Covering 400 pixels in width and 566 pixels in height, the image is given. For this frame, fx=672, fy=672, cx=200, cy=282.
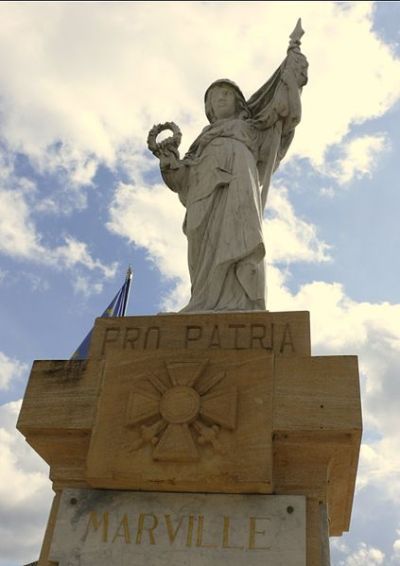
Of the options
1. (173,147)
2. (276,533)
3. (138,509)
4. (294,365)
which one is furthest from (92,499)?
(173,147)

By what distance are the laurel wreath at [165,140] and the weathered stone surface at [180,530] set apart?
476 cm

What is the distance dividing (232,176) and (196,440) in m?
3.63

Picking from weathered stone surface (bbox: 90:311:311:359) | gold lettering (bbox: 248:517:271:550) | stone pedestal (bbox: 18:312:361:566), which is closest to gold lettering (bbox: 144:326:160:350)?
weathered stone surface (bbox: 90:311:311:359)

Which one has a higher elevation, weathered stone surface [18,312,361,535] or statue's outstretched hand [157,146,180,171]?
statue's outstretched hand [157,146,180,171]

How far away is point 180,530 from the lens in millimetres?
5281

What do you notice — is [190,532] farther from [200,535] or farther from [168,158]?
[168,158]

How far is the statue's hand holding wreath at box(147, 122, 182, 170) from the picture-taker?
868cm

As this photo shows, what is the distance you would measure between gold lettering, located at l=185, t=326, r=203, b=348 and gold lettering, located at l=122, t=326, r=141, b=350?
0.50 meters

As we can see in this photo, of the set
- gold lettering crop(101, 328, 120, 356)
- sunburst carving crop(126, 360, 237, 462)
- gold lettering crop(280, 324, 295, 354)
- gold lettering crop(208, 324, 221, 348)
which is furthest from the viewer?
gold lettering crop(101, 328, 120, 356)

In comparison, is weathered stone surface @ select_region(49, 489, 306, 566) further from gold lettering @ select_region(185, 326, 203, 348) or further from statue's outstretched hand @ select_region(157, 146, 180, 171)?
statue's outstretched hand @ select_region(157, 146, 180, 171)

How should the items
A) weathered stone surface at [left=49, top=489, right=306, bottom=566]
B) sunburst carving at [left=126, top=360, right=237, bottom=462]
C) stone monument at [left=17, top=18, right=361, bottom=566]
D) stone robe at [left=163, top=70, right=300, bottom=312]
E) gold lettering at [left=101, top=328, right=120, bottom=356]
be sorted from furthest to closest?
stone robe at [left=163, top=70, right=300, bottom=312] < gold lettering at [left=101, top=328, right=120, bottom=356] < sunburst carving at [left=126, top=360, right=237, bottom=462] < stone monument at [left=17, top=18, right=361, bottom=566] < weathered stone surface at [left=49, top=489, right=306, bottom=566]

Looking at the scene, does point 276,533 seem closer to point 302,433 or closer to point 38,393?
point 302,433

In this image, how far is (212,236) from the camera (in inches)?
309

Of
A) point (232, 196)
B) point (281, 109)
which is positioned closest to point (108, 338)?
point (232, 196)
